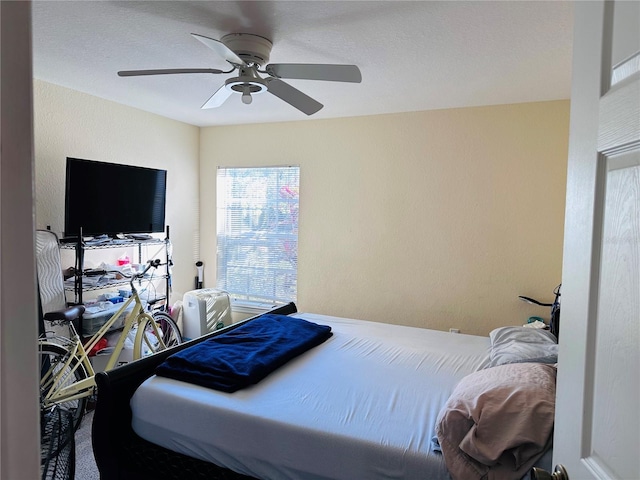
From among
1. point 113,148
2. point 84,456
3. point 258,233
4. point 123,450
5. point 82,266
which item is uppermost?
point 113,148

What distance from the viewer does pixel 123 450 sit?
6.39ft

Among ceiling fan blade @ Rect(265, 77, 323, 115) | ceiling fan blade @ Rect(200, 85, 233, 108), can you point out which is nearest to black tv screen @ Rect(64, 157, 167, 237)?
ceiling fan blade @ Rect(200, 85, 233, 108)

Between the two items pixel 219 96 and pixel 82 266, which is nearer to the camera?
pixel 219 96

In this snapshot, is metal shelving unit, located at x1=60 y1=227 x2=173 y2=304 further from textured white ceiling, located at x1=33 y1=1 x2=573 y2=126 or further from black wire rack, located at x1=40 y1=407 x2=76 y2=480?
textured white ceiling, located at x1=33 y1=1 x2=573 y2=126

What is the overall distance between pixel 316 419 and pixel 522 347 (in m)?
1.12

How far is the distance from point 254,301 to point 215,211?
1111 mm

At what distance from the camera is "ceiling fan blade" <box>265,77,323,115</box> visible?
2266 millimetres

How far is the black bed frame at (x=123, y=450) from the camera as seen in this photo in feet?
6.06

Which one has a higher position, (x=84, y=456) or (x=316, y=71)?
(x=316, y=71)

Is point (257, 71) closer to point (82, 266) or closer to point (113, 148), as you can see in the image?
point (82, 266)

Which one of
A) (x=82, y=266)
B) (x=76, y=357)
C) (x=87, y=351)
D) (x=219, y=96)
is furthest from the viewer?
(x=82, y=266)

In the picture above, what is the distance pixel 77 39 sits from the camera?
7.59 ft

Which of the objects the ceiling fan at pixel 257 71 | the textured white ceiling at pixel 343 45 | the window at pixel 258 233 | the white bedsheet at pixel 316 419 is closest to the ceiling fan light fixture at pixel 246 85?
the ceiling fan at pixel 257 71

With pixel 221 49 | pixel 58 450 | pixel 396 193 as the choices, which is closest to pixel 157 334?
pixel 58 450
